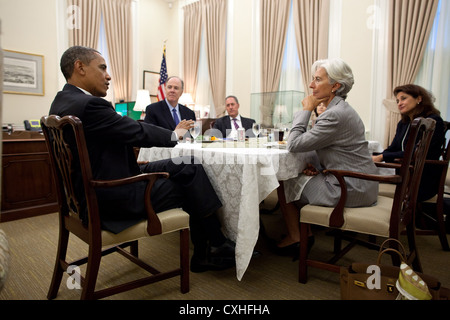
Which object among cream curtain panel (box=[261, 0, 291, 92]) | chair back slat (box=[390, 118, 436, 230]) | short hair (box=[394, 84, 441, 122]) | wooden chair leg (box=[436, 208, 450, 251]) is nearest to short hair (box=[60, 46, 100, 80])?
chair back slat (box=[390, 118, 436, 230])

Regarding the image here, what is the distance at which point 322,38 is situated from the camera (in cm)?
459

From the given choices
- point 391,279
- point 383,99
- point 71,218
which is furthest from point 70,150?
point 383,99

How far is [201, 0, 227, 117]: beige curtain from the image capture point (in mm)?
5922

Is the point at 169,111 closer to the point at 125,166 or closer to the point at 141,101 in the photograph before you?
the point at 125,166

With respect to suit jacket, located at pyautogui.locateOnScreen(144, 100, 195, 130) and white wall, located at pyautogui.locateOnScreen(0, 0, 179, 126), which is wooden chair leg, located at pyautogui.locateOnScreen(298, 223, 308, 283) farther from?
white wall, located at pyautogui.locateOnScreen(0, 0, 179, 126)

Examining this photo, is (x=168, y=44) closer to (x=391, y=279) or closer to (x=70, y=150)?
(x=70, y=150)

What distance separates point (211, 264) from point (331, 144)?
1.10 m

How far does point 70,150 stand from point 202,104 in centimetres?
514

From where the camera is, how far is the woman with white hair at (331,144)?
187cm

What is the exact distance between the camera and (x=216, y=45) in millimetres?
6051

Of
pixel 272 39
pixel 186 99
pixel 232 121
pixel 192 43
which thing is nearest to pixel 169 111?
pixel 232 121

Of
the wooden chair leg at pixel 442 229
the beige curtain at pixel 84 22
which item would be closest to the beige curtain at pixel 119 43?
the beige curtain at pixel 84 22

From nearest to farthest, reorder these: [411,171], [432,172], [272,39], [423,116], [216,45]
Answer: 1. [411,171]
2. [432,172]
3. [423,116]
4. [272,39]
5. [216,45]

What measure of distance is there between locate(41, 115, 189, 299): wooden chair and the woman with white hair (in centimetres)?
79
